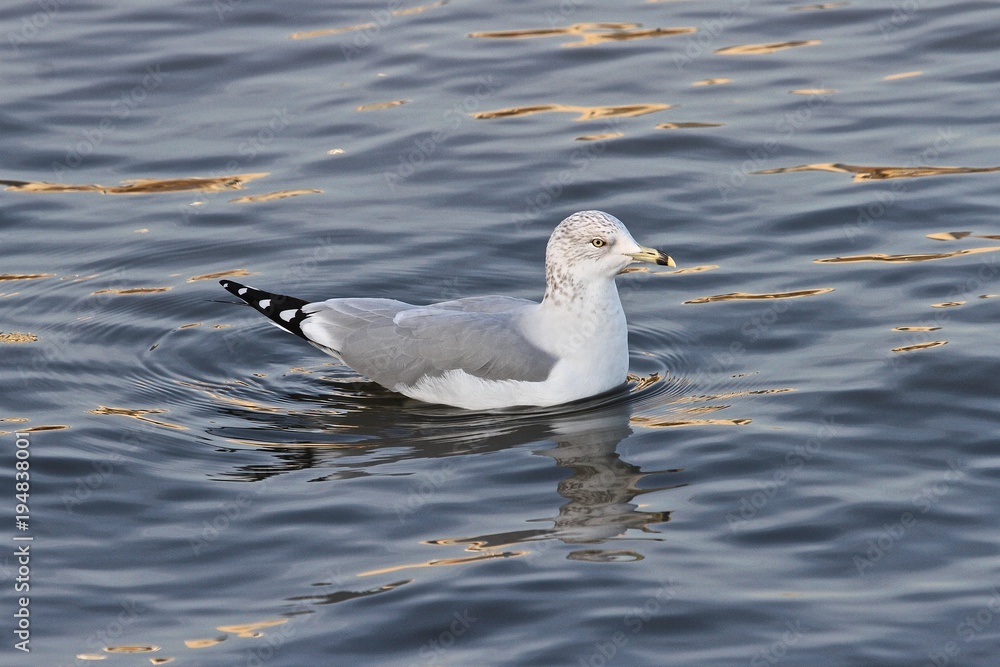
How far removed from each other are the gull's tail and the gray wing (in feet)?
0.23

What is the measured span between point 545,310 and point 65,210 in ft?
15.4

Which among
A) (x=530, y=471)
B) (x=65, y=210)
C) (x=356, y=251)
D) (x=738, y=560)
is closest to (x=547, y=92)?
(x=356, y=251)

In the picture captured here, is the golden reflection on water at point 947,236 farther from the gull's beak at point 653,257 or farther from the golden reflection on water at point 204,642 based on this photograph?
the golden reflection on water at point 204,642

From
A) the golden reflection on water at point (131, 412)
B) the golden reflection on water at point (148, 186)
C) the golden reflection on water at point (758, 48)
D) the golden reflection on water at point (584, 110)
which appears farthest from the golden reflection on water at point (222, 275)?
the golden reflection on water at point (758, 48)

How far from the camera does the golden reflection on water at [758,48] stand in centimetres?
1449

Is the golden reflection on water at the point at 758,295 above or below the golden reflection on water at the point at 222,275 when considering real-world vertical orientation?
below

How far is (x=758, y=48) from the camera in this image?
14.6 meters

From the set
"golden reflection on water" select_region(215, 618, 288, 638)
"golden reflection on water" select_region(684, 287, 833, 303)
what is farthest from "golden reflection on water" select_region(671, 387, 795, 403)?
"golden reflection on water" select_region(215, 618, 288, 638)

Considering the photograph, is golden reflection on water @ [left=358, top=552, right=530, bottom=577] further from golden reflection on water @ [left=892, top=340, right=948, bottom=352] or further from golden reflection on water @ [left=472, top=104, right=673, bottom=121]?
golden reflection on water @ [left=472, top=104, right=673, bottom=121]

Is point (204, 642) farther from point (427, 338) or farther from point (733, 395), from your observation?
point (733, 395)

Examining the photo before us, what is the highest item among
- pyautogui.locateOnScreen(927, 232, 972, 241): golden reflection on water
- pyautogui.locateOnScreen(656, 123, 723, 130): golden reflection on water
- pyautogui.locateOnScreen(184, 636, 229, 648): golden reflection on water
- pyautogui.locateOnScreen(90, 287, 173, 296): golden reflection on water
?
pyautogui.locateOnScreen(656, 123, 723, 130): golden reflection on water

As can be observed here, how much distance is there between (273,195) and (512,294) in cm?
260

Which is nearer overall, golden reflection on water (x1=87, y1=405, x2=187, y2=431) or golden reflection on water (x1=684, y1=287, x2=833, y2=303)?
golden reflection on water (x1=87, y1=405, x2=187, y2=431)

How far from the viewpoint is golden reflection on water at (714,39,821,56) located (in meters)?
14.5
